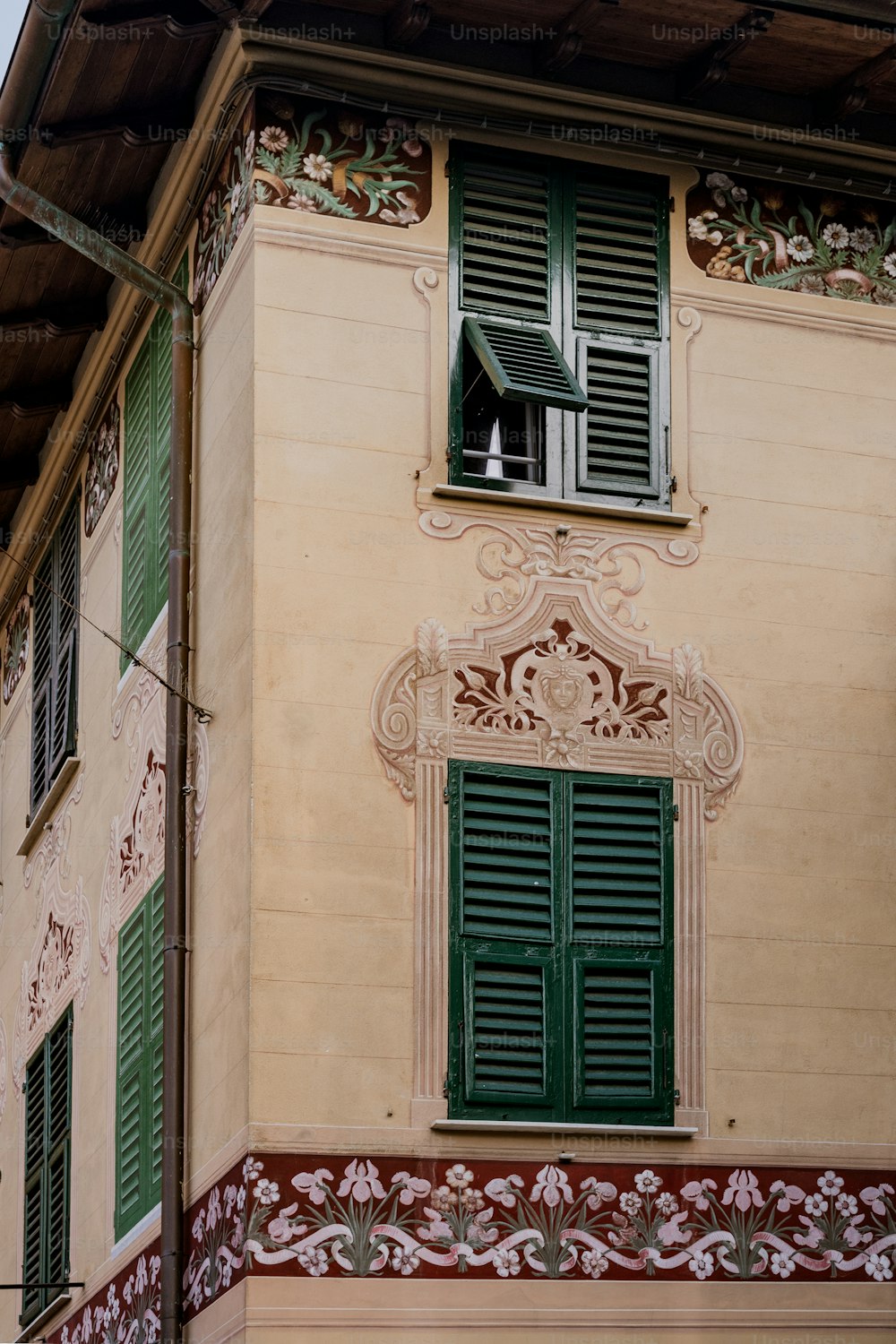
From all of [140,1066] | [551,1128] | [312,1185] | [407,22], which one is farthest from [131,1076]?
[407,22]

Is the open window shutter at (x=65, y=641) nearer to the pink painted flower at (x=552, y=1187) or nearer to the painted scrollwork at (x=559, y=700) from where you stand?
the painted scrollwork at (x=559, y=700)

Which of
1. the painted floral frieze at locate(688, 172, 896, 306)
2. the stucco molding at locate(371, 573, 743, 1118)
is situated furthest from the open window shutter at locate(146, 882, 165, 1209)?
the painted floral frieze at locate(688, 172, 896, 306)

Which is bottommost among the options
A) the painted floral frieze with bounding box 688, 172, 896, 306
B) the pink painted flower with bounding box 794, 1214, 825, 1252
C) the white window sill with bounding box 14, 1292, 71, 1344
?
the white window sill with bounding box 14, 1292, 71, 1344

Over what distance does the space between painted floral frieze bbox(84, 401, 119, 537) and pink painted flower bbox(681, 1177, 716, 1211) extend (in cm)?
684

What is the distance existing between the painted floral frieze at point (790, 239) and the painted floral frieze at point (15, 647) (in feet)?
26.1

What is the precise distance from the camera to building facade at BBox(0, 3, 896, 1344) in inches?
506

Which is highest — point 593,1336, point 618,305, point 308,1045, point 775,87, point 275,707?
point 775,87

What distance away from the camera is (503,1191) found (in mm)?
12812

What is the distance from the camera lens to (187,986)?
13.9 m

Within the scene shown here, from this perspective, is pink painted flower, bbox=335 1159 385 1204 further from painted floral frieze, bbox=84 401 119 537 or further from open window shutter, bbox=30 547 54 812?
open window shutter, bbox=30 547 54 812

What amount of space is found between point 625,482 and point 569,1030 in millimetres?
3177

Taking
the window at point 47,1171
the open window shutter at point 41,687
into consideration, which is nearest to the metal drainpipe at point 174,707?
the window at point 47,1171

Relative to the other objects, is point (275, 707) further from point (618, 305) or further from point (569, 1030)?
point (618, 305)

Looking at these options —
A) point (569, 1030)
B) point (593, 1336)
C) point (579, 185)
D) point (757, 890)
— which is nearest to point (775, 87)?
point (579, 185)
